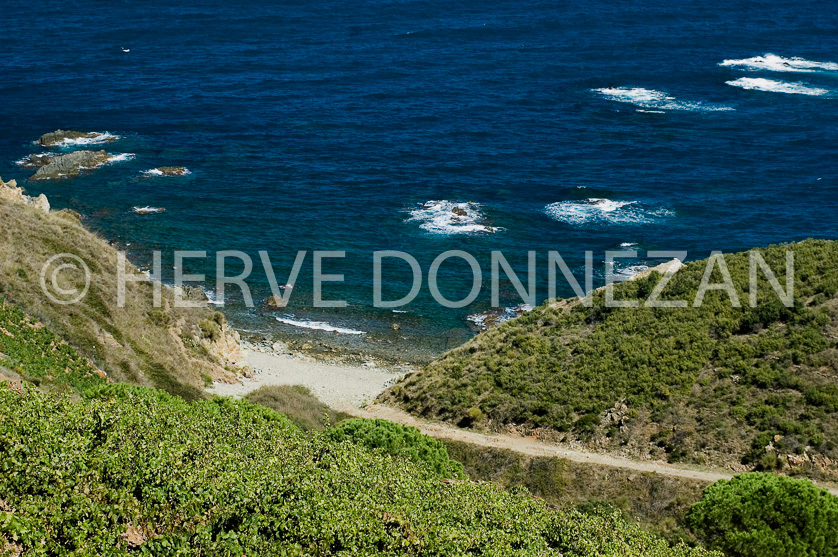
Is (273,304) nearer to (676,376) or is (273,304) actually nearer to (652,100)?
(676,376)

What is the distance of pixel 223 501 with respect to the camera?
22031 mm

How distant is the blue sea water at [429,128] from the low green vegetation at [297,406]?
1701 centimetres

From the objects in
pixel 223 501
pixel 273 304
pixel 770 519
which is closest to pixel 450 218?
pixel 273 304

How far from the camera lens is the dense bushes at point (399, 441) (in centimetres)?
3284

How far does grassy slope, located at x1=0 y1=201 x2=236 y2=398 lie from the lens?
41.4 m

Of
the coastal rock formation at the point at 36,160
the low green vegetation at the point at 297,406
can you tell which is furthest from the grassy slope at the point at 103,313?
the coastal rock formation at the point at 36,160

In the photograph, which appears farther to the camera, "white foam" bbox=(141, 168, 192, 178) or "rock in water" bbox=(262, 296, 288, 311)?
"white foam" bbox=(141, 168, 192, 178)

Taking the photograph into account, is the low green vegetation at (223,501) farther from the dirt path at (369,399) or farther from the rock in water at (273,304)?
the rock in water at (273,304)

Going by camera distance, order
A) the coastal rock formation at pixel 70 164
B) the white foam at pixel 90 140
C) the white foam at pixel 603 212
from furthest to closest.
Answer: the white foam at pixel 90 140
the coastal rock formation at pixel 70 164
the white foam at pixel 603 212

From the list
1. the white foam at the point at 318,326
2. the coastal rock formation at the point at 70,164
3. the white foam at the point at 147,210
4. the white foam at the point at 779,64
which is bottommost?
the white foam at the point at 318,326

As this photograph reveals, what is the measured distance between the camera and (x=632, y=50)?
5113 inches

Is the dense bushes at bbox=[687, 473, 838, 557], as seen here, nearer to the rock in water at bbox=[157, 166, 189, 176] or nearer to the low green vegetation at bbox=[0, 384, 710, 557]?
the low green vegetation at bbox=[0, 384, 710, 557]

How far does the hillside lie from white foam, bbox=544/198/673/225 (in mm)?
27691

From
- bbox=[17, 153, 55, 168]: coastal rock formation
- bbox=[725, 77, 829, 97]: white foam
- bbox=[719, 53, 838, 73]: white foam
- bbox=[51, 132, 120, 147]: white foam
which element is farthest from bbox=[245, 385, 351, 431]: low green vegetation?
bbox=[719, 53, 838, 73]: white foam
